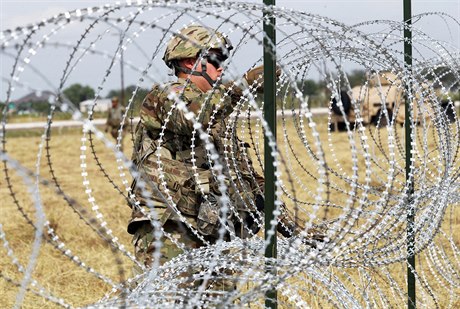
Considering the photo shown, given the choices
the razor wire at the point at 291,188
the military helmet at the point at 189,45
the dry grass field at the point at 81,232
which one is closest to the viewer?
the razor wire at the point at 291,188

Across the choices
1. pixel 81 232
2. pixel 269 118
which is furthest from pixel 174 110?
pixel 81 232

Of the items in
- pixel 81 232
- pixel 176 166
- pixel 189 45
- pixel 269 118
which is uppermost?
pixel 189 45

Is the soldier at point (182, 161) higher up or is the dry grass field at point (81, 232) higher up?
the soldier at point (182, 161)

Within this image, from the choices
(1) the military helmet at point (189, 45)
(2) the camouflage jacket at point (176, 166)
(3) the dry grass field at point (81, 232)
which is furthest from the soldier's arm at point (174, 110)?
(3) the dry grass field at point (81, 232)

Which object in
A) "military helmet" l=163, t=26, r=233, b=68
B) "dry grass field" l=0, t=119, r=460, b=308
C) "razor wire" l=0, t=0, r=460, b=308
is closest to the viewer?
"razor wire" l=0, t=0, r=460, b=308

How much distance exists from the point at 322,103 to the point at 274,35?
4014cm

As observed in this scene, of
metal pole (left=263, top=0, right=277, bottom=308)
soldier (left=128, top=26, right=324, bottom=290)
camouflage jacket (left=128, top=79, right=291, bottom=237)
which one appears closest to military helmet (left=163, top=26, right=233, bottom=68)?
Result: soldier (left=128, top=26, right=324, bottom=290)

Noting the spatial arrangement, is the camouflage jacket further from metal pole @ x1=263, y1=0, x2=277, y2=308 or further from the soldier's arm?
metal pole @ x1=263, y1=0, x2=277, y2=308

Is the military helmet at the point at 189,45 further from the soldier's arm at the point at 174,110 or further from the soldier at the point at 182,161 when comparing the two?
the soldier's arm at the point at 174,110

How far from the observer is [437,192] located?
3.73 meters

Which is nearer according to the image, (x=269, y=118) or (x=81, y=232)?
(x=269, y=118)

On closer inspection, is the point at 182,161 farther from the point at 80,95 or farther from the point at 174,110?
the point at 80,95

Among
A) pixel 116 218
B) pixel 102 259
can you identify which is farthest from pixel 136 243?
pixel 116 218

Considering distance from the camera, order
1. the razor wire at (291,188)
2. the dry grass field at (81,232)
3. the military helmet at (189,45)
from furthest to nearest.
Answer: the dry grass field at (81,232) < the military helmet at (189,45) < the razor wire at (291,188)
